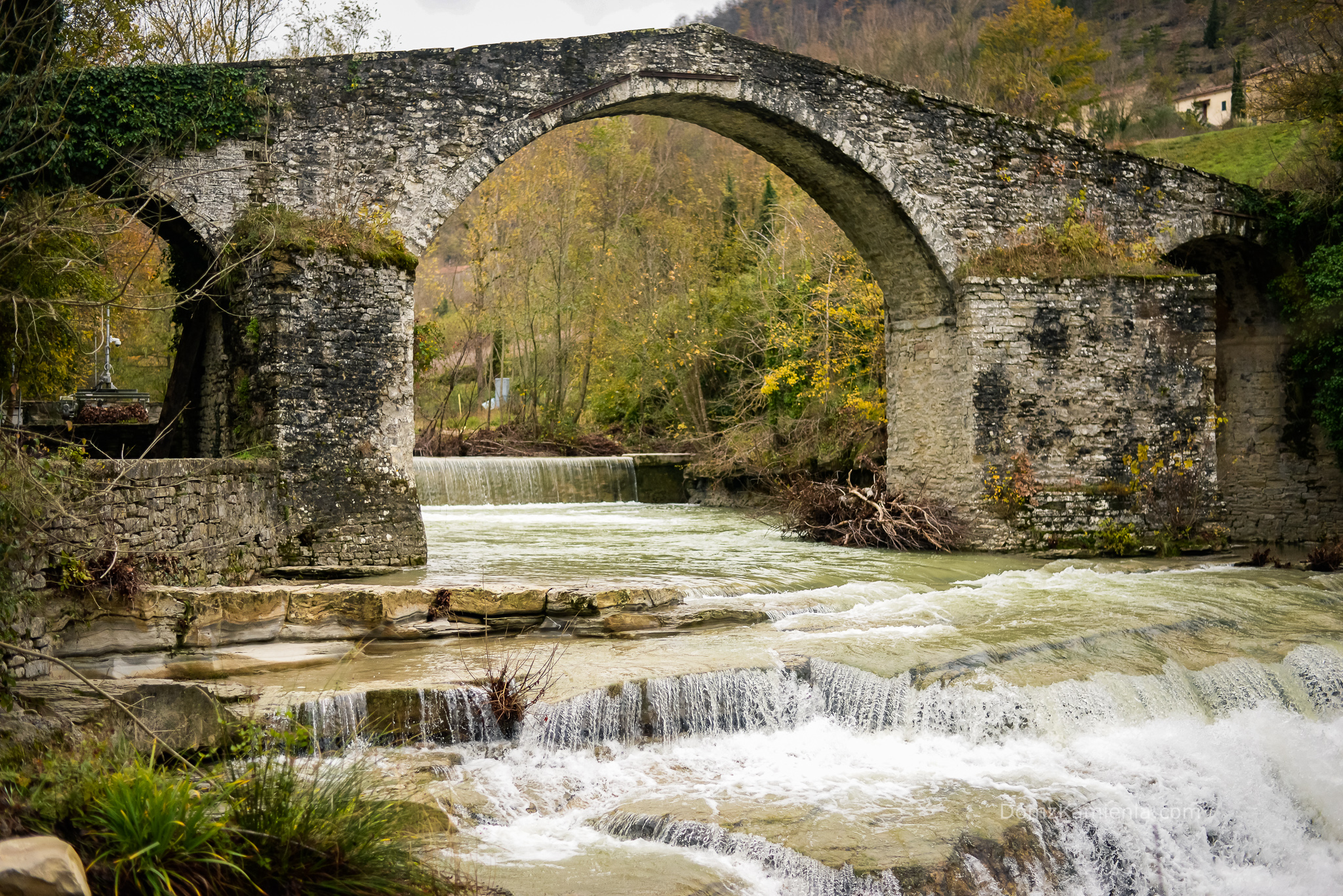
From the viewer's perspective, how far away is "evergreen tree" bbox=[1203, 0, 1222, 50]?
107 feet

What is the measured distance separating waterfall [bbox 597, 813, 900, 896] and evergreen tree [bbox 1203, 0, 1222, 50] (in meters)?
36.2

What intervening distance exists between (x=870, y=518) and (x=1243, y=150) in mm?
8777

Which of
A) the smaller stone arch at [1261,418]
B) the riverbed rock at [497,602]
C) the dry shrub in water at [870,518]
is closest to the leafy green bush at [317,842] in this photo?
the riverbed rock at [497,602]

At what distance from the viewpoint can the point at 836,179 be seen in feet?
38.3

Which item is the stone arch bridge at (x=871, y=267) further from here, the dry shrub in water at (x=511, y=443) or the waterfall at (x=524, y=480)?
the dry shrub in water at (x=511, y=443)

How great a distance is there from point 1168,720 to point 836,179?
7602 millimetres

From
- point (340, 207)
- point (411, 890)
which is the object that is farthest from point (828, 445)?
point (411, 890)

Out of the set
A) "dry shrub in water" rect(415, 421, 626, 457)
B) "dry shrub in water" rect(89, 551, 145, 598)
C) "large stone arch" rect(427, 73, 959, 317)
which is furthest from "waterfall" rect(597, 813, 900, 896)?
"dry shrub in water" rect(415, 421, 626, 457)

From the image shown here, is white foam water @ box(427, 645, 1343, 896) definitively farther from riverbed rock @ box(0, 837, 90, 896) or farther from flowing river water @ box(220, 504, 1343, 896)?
riverbed rock @ box(0, 837, 90, 896)

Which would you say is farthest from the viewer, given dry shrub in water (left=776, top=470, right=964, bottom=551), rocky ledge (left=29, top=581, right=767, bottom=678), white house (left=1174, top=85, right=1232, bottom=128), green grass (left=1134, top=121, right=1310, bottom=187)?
white house (left=1174, top=85, right=1232, bottom=128)

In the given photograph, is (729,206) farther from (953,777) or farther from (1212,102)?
(953,777)

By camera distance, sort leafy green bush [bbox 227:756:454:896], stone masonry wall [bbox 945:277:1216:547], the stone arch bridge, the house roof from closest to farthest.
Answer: leafy green bush [bbox 227:756:454:896] → the stone arch bridge → stone masonry wall [bbox 945:277:1216:547] → the house roof

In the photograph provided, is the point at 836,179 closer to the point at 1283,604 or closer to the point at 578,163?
the point at 1283,604

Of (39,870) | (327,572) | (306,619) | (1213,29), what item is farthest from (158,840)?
(1213,29)
